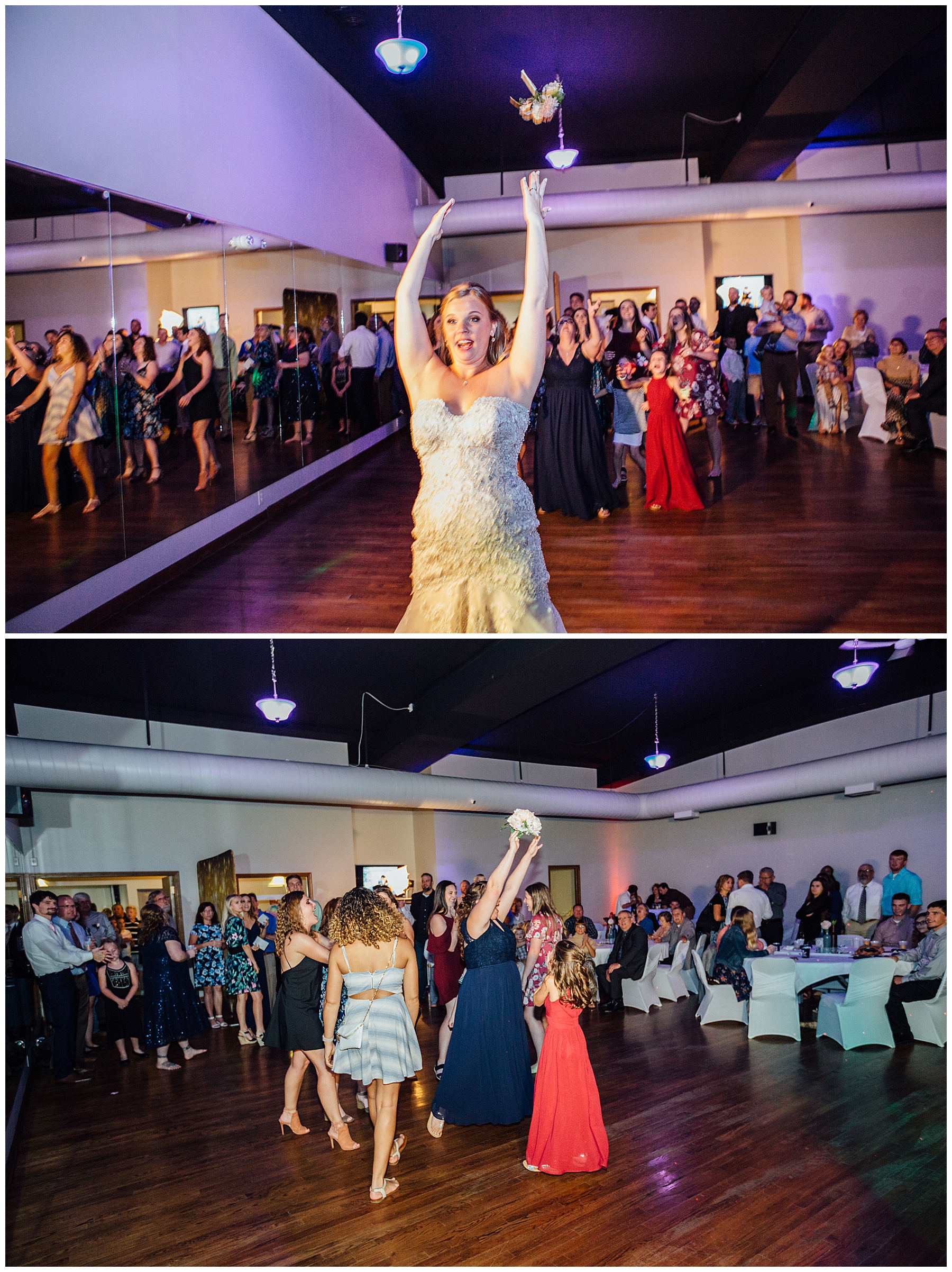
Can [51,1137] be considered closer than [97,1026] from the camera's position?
Yes

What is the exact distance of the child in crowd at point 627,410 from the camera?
7.71m

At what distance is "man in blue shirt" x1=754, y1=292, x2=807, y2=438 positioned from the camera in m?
9.43

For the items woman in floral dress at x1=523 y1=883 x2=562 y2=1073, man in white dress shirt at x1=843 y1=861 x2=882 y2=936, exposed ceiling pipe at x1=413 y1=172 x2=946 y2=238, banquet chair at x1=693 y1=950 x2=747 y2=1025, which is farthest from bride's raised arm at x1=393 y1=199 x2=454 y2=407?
exposed ceiling pipe at x1=413 y1=172 x2=946 y2=238

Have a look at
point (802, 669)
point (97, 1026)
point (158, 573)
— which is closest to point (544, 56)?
point (802, 669)

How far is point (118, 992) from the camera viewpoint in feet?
19.9

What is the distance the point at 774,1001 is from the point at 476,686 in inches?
122

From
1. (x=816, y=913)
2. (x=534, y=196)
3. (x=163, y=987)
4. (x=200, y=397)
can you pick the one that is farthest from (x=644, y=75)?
(x=163, y=987)

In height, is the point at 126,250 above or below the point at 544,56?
below

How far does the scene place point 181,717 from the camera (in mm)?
9523

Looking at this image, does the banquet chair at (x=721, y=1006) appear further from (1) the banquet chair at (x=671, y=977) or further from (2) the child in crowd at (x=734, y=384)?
(2) the child in crowd at (x=734, y=384)

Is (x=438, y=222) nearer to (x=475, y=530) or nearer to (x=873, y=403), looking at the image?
(x=475, y=530)

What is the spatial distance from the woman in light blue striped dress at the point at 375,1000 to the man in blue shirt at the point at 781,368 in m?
7.62

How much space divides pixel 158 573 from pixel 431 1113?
3.25 meters

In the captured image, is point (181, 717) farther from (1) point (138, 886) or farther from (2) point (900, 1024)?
(2) point (900, 1024)
